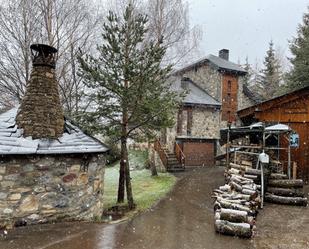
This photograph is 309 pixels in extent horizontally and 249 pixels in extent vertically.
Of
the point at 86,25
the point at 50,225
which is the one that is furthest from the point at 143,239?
the point at 86,25

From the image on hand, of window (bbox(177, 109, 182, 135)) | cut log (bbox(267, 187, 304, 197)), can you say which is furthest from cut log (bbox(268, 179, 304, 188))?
window (bbox(177, 109, 182, 135))

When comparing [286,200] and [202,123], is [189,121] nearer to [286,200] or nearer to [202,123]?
[202,123]

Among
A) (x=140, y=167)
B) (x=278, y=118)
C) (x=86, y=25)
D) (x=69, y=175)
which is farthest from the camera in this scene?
(x=140, y=167)

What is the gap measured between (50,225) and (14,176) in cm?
151

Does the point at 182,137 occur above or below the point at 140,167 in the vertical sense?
above

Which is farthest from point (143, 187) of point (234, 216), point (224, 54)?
point (224, 54)

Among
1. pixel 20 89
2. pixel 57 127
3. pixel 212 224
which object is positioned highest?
pixel 20 89

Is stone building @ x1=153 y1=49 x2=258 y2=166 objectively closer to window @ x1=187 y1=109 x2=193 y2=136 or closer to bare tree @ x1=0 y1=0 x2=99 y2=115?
window @ x1=187 y1=109 x2=193 y2=136

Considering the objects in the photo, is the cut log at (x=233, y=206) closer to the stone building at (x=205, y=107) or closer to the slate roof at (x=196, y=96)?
the stone building at (x=205, y=107)

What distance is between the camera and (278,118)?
15.4 meters

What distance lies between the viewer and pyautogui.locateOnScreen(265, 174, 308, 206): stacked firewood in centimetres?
1111

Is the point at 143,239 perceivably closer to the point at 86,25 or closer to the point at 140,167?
the point at 86,25

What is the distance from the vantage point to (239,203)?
30.5 ft

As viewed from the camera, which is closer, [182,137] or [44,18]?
[44,18]
